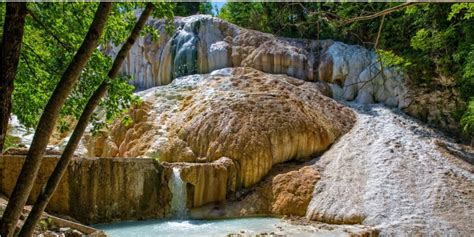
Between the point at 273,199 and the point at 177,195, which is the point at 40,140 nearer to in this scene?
the point at 177,195

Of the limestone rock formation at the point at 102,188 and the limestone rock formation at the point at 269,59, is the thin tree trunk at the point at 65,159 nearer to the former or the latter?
the limestone rock formation at the point at 102,188

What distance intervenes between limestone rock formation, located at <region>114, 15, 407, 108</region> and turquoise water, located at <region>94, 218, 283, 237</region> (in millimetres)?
7939

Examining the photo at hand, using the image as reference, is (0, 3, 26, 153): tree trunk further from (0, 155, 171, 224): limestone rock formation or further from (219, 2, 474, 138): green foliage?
(219, 2, 474, 138): green foliage

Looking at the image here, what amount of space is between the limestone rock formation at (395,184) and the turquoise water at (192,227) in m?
1.52

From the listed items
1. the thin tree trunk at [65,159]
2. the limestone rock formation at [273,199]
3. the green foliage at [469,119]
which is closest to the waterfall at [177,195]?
the limestone rock formation at [273,199]

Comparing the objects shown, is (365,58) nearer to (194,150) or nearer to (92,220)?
(194,150)

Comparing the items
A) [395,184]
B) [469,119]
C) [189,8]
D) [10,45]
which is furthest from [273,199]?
[189,8]

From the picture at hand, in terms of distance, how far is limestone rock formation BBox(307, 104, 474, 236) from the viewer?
925 cm

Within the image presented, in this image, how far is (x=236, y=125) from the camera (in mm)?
12203

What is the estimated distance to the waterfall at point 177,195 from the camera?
10.6 meters

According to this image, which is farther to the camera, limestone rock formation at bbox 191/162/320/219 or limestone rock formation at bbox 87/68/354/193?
limestone rock formation at bbox 87/68/354/193

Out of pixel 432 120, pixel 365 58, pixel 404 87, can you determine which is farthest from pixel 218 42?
pixel 432 120

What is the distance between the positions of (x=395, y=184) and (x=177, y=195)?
5523 mm

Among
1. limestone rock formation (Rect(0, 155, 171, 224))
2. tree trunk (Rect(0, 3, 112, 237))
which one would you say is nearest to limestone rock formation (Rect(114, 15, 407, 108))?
limestone rock formation (Rect(0, 155, 171, 224))
